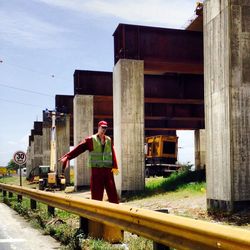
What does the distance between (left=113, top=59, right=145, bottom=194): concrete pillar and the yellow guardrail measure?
12840mm

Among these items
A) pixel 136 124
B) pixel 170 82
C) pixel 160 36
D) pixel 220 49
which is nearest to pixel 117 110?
pixel 136 124

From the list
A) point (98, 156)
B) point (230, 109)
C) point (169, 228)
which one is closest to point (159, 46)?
point (230, 109)

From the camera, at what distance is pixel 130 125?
20156mm

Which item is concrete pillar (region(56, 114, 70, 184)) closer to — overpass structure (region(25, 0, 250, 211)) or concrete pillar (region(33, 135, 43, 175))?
overpass structure (region(25, 0, 250, 211))

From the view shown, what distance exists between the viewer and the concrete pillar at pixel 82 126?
2850 centimetres

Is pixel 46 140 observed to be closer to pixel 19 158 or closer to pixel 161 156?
pixel 161 156

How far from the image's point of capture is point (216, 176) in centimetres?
1215

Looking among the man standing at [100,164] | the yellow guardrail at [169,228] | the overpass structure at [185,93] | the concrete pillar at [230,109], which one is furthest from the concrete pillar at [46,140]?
the yellow guardrail at [169,228]

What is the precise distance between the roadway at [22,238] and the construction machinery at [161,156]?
28.7m

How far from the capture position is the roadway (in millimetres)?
7039

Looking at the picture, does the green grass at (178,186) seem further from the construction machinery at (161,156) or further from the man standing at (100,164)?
the construction machinery at (161,156)

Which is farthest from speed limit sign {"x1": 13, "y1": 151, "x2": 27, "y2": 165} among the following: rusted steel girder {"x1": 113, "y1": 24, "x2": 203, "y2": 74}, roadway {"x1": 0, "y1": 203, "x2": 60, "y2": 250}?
roadway {"x1": 0, "y1": 203, "x2": 60, "y2": 250}

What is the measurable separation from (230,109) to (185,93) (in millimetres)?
13941

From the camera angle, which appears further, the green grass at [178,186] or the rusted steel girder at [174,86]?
the rusted steel girder at [174,86]
